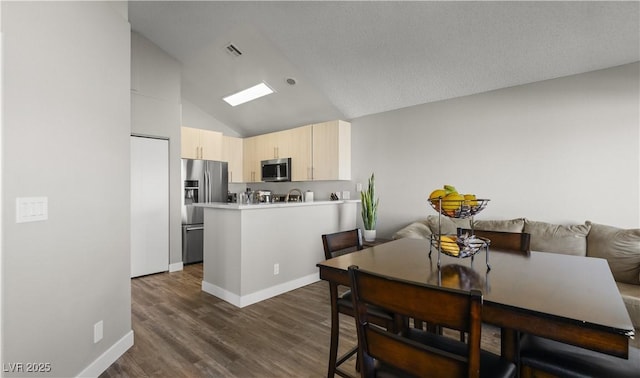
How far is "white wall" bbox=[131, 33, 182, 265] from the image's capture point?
3820 millimetres

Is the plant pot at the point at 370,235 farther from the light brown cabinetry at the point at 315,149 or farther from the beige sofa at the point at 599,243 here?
the light brown cabinetry at the point at 315,149

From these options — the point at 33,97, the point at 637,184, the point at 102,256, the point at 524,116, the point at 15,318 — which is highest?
the point at 524,116

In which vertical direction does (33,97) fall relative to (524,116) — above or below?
below

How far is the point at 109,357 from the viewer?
1947 millimetres

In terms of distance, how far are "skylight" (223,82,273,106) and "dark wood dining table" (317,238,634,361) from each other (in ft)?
11.7

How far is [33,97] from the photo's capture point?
145cm

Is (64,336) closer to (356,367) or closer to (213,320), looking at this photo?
(213,320)

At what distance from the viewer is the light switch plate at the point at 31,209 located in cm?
139

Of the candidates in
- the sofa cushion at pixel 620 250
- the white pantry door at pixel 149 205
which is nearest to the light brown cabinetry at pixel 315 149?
the white pantry door at pixel 149 205

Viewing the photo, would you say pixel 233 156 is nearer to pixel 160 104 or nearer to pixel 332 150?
pixel 160 104

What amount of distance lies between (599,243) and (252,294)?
3.24m

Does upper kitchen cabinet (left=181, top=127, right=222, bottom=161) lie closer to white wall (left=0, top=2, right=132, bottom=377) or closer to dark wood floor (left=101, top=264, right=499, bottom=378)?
dark wood floor (left=101, top=264, right=499, bottom=378)

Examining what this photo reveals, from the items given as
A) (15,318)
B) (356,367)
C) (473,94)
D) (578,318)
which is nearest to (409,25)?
(473,94)

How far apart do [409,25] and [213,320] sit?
324cm
